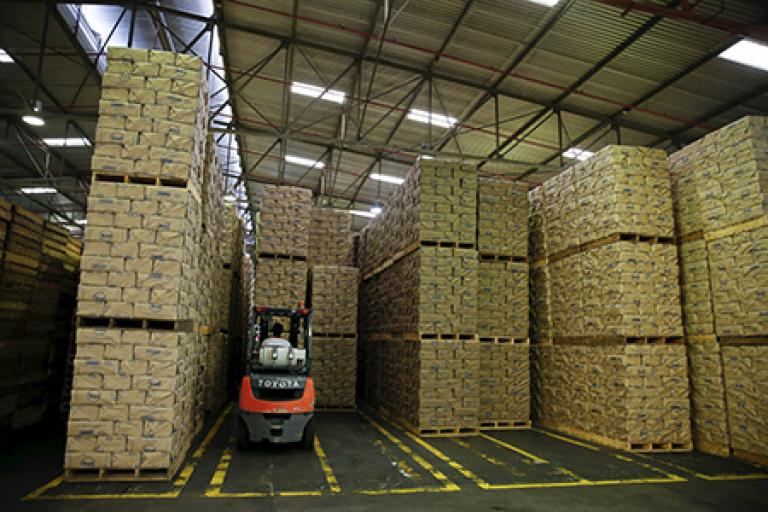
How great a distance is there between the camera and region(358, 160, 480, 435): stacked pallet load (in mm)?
8422

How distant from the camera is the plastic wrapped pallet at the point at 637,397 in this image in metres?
7.40

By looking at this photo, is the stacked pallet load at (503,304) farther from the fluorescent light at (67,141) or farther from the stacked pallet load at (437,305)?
the fluorescent light at (67,141)

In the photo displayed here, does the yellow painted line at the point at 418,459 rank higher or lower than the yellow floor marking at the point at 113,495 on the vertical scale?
lower

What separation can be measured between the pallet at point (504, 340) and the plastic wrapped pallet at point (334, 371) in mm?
3524

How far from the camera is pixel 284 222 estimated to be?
1134cm

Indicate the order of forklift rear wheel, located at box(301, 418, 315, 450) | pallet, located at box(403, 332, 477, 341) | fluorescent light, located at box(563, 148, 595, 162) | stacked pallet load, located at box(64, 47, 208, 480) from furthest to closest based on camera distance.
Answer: fluorescent light, located at box(563, 148, 595, 162) → pallet, located at box(403, 332, 477, 341) → forklift rear wheel, located at box(301, 418, 315, 450) → stacked pallet load, located at box(64, 47, 208, 480)

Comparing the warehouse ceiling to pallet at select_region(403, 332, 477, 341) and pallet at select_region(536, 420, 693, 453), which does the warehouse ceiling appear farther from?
pallet at select_region(536, 420, 693, 453)

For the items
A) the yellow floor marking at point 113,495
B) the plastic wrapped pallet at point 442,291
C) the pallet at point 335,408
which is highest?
the plastic wrapped pallet at point 442,291

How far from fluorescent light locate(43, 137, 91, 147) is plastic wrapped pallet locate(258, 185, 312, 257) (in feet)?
29.3

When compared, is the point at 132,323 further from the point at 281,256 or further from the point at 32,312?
the point at 281,256

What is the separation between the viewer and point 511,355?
945 centimetres

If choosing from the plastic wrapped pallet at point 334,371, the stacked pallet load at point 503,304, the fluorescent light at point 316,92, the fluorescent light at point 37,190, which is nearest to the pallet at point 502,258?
the stacked pallet load at point 503,304

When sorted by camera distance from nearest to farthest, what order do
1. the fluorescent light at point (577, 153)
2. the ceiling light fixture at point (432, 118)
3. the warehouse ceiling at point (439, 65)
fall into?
1. the warehouse ceiling at point (439, 65)
2. the ceiling light fixture at point (432, 118)
3. the fluorescent light at point (577, 153)

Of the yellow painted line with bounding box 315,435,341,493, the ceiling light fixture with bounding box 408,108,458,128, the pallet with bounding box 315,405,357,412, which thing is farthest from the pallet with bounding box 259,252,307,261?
the ceiling light fixture with bounding box 408,108,458,128
